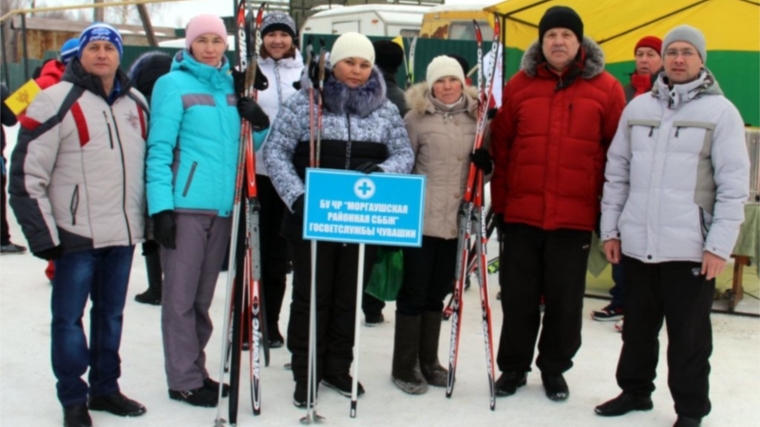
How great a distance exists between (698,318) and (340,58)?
204 cm

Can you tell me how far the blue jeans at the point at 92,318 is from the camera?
12.0 feet

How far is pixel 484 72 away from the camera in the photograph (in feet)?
14.1

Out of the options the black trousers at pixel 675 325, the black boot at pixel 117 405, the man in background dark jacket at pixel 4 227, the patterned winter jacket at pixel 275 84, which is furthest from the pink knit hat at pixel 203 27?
the man in background dark jacket at pixel 4 227

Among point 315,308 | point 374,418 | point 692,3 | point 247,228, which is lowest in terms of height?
point 374,418

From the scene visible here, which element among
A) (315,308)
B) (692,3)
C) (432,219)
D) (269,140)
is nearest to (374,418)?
(315,308)

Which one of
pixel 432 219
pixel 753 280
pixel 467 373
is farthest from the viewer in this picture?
pixel 753 280

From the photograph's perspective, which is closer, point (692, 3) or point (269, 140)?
point (269, 140)

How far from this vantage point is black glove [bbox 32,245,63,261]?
3461 millimetres

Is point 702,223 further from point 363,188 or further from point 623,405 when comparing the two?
point 363,188

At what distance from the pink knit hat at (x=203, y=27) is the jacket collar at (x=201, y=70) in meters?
0.08

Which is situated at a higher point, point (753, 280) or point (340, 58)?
point (340, 58)

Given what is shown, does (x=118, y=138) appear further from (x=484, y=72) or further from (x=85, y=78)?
(x=484, y=72)

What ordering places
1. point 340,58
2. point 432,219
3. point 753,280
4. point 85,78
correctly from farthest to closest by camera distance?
point 753,280 → point 432,219 → point 340,58 → point 85,78

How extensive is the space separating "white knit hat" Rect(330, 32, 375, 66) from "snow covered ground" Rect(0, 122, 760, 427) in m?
1.70
